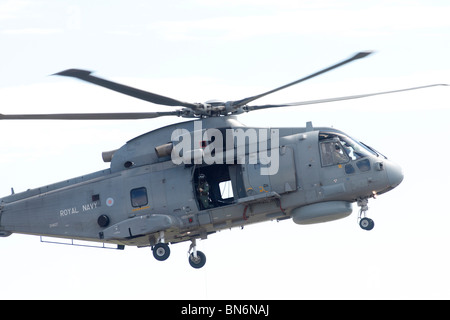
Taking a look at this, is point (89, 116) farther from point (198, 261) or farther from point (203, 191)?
point (198, 261)

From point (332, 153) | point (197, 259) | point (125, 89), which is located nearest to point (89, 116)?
point (125, 89)

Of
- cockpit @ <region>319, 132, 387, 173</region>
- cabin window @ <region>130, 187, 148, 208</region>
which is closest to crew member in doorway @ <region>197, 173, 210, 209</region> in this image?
cabin window @ <region>130, 187, 148, 208</region>

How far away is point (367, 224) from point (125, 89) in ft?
27.7

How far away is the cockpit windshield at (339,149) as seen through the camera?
25953 mm

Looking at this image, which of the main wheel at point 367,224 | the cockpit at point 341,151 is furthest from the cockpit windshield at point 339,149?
the main wheel at point 367,224

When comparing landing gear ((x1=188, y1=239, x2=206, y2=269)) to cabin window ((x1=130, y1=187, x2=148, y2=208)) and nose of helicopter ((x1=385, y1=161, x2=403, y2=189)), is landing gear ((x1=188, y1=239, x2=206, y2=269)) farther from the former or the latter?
nose of helicopter ((x1=385, y1=161, x2=403, y2=189))

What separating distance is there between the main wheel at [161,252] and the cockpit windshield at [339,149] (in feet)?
18.4

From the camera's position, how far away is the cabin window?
26.8 meters

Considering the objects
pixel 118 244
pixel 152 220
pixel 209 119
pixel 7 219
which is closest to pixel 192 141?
pixel 209 119

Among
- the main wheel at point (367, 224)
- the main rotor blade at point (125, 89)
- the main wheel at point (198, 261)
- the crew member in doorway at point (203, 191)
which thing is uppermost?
the main rotor blade at point (125, 89)

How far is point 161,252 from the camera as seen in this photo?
87.2 feet

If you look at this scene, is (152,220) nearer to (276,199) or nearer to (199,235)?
(199,235)
